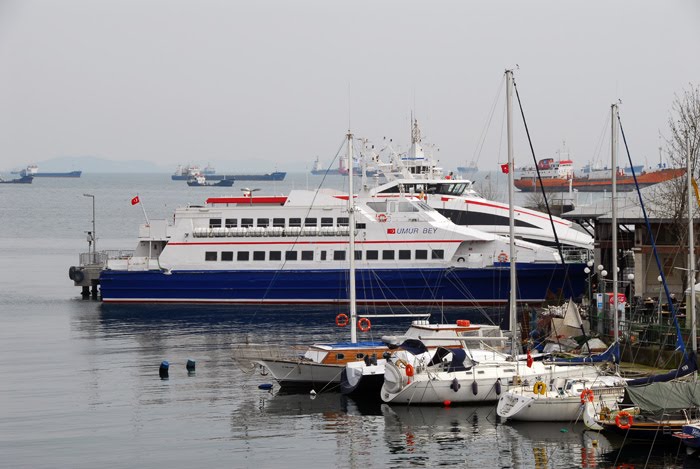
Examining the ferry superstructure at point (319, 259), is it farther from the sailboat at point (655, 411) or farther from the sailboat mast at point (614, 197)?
the sailboat at point (655, 411)

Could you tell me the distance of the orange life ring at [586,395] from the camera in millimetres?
27469

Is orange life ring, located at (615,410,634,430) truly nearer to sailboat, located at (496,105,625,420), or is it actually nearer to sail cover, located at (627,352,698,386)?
sailboat, located at (496,105,625,420)

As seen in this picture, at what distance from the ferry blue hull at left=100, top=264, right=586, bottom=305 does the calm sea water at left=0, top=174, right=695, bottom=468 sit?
3968 millimetres

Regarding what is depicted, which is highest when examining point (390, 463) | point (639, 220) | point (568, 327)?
point (639, 220)

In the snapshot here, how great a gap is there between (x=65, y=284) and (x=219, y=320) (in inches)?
815

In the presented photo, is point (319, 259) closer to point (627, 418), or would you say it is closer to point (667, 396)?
point (627, 418)

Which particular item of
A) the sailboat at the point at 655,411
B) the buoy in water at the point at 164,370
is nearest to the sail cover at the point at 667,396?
the sailboat at the point at 655,411

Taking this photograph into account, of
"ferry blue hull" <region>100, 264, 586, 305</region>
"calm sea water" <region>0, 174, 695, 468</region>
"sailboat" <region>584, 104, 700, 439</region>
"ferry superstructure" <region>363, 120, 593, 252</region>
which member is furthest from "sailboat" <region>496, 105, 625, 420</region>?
"ferry superstructure" <region>363, 120, 593, 252</region>

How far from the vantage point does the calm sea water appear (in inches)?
1029

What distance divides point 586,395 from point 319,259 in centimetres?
2843

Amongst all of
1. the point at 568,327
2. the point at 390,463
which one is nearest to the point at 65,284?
the point at 568,327

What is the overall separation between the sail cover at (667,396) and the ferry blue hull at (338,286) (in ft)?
84.3

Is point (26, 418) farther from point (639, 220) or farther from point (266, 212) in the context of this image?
point (266, 212)

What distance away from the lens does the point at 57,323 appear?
5000 centimetres
